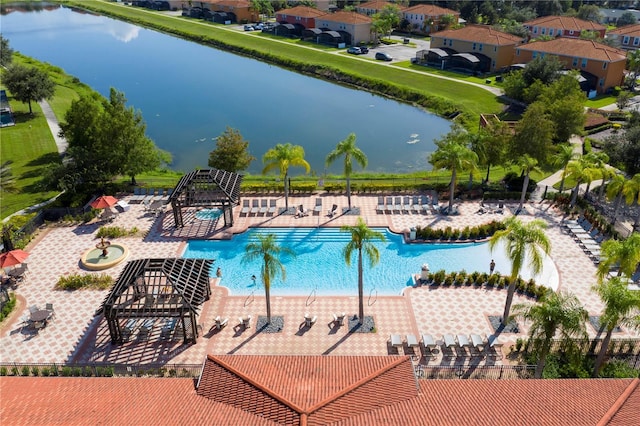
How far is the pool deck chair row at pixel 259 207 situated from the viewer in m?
34.7

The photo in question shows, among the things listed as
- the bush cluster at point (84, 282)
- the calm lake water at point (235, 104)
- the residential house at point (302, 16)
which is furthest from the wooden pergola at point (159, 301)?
the residential house at point (302, 16)

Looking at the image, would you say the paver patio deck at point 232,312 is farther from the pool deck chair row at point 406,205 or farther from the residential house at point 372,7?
the residential house at point 372,7

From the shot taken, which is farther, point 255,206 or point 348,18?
point 348,18

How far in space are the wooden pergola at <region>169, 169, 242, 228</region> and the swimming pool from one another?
7.65 feet

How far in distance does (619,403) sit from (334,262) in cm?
1695

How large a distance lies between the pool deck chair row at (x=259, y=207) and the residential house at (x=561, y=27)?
236 ft

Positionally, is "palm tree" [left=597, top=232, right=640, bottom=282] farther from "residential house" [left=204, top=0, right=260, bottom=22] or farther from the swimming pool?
"residential house" [left=204, top=0, right=260, bottom=22]

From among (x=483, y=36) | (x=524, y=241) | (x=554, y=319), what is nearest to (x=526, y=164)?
(x=524, y=241)

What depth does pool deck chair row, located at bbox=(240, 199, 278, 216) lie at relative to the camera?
3472 centimetres

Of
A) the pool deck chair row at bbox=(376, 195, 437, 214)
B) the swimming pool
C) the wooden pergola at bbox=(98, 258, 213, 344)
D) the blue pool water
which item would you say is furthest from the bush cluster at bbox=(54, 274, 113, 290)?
the pool deck chair row at bbox=(376, 195, 437, 214)

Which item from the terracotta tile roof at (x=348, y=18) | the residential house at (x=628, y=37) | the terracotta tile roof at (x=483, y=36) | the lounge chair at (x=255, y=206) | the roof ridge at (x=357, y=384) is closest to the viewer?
the roof ridge at (x=357, y=384)

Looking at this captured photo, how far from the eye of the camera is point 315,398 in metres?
15.5

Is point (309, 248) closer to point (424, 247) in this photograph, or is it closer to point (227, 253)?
point (227, 253)

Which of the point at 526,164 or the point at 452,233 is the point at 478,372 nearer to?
the point at 452,233
